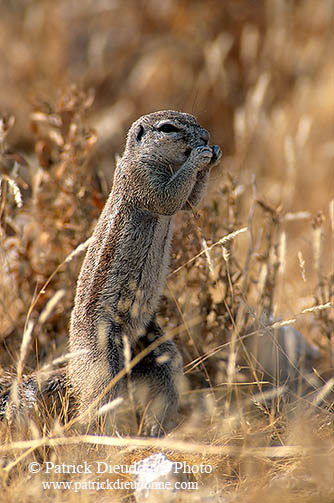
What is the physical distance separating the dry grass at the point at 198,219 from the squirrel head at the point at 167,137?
432mm

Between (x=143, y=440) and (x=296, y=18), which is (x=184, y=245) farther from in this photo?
(x=296, y=18)

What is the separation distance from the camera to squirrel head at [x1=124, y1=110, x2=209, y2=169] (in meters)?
3.24

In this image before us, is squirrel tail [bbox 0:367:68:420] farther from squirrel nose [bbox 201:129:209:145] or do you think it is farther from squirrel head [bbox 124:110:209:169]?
squirrel nose [bbox 201:129:209:145]

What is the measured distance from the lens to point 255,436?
10.3ft

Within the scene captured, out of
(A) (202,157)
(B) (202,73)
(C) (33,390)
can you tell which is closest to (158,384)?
(C) (33,390)

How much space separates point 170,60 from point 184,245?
5303 mm

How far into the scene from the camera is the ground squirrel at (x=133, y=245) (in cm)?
318

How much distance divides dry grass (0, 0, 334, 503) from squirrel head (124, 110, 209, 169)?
0.43m

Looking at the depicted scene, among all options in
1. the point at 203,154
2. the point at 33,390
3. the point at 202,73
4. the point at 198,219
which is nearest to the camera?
the point at 203,154

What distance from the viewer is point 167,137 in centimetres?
322

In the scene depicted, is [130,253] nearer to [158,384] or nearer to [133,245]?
[133,245]

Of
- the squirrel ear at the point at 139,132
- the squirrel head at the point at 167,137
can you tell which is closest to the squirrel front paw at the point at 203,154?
the squirrel head at the point at 167,137

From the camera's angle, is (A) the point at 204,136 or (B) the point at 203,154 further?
(A) the point at 204,136

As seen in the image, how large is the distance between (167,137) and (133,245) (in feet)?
2.06
